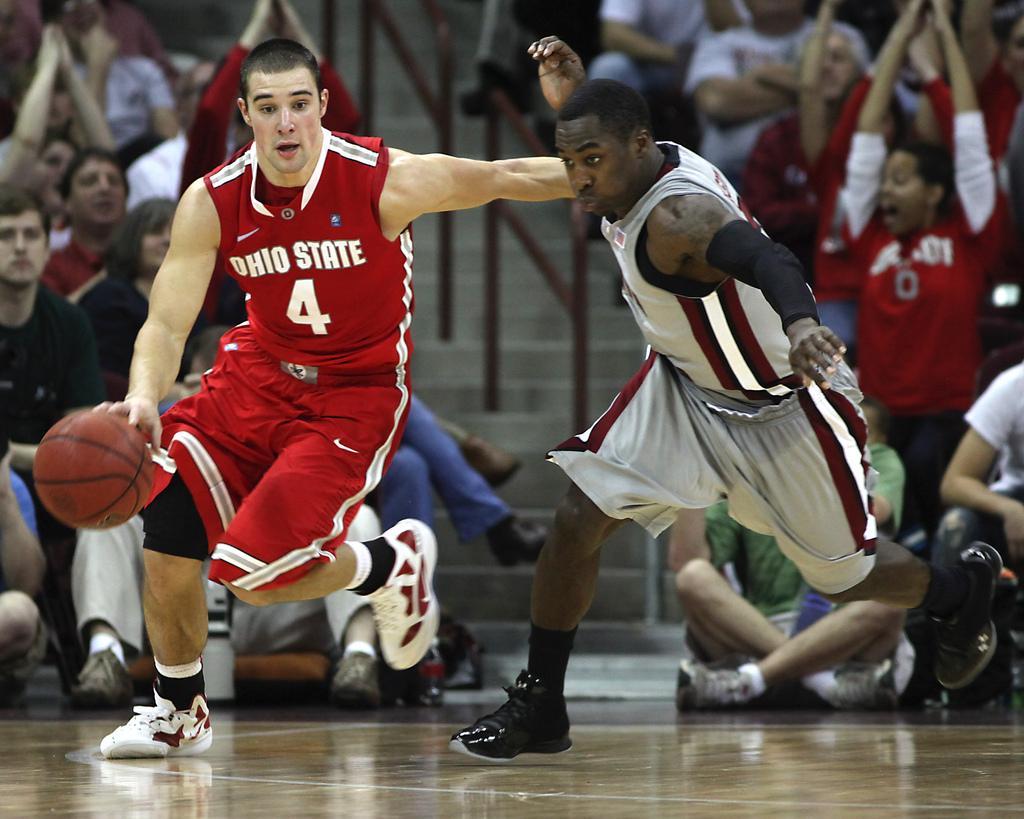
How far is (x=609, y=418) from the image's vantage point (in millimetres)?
4445

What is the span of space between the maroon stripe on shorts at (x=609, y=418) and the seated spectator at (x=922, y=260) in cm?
284

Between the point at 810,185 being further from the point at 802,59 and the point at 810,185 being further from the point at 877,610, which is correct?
the point at 877,610

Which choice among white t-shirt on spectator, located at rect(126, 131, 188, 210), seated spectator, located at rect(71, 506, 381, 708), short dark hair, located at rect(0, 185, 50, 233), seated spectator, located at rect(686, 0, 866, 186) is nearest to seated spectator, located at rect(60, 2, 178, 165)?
white t-shirt on spectator, located at rect(126, 131, 188, 210)

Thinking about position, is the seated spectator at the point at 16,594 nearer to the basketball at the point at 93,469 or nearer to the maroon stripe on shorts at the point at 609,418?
the basketball at the point at 93,469

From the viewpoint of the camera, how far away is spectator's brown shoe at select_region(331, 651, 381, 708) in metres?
6.02

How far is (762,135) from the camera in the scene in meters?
8.18

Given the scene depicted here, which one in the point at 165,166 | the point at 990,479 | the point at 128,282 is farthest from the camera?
the point at 165,166

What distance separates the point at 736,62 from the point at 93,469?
5360 mm

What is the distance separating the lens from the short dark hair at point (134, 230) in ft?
23.3

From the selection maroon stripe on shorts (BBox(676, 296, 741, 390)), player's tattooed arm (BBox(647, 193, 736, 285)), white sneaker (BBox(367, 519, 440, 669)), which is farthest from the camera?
white sneaker (BBox(367, 519, 440, 669))

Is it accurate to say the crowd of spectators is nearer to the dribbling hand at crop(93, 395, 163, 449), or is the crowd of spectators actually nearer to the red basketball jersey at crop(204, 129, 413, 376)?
the red basketball jersey at crop(204, 129, 413, 376)

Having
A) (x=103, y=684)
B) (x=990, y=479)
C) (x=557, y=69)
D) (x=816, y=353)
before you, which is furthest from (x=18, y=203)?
(x=816, y=353)

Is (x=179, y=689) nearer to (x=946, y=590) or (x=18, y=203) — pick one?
(x=946, y=590)

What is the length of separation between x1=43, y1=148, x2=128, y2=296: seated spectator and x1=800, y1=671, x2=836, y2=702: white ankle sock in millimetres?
3657
